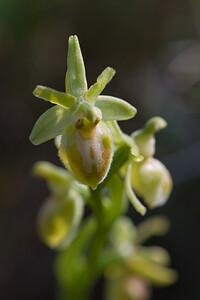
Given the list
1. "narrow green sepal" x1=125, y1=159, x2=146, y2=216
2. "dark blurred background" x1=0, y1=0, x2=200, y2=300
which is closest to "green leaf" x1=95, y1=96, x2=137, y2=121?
"narrow green sepal" x1=125, y1=159, x2=146, y2=216

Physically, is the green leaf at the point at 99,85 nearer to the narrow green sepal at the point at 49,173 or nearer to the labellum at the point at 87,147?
the labellum at the point at 87,147

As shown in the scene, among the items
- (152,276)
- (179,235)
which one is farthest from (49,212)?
(179,235)

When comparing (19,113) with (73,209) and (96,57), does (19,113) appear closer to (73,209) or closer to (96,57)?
(96,57)

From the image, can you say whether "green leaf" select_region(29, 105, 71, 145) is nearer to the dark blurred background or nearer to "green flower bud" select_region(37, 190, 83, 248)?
"green flower bud" select_region(37, 190, 83, 248)

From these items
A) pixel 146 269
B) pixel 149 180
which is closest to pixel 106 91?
pixel 146 269

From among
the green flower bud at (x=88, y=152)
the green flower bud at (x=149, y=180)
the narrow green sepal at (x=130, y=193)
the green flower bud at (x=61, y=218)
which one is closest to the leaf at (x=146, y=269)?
the green flower bud at (x=61, y=218)
